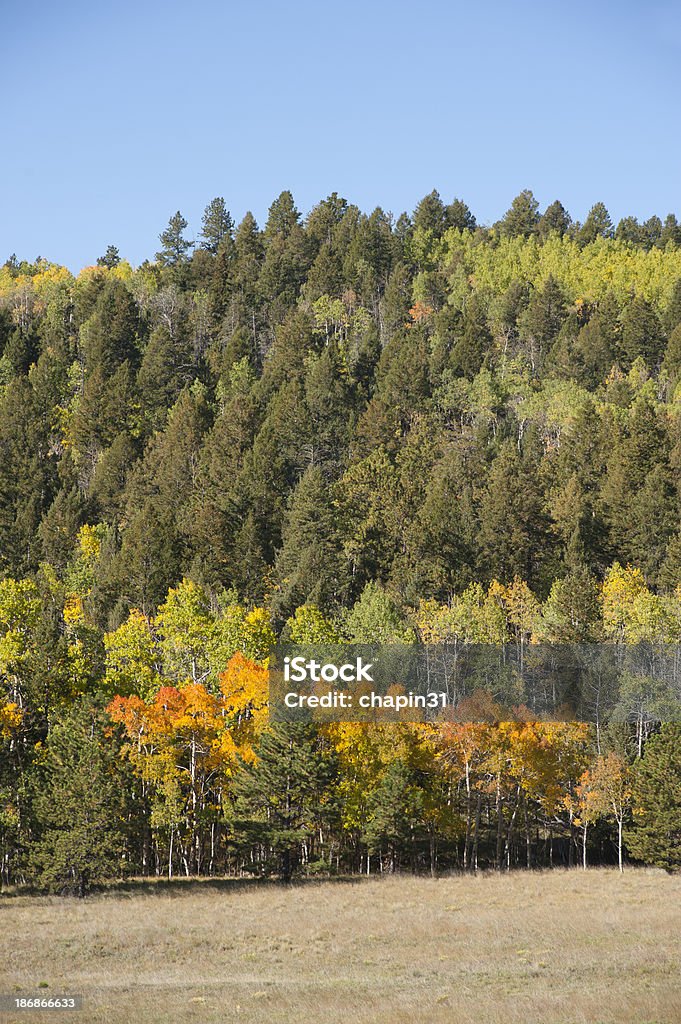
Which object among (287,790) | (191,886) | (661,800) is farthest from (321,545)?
(191,886)

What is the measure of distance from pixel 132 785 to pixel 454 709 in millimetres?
21038

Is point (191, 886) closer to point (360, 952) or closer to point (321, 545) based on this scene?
point (360, 952)

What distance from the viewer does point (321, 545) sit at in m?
97.2

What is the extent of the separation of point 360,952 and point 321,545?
2247 inches

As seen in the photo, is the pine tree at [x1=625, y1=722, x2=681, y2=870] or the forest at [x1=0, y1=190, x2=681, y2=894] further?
the pine tree at [x1=625, y1=722, x2=681, y2=870]

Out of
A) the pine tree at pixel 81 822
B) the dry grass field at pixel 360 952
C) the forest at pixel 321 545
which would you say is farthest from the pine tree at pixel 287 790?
the pine tree at pixel 81 822

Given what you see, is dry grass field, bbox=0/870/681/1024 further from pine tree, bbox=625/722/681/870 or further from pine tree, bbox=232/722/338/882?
pine tree, bbox=232/722/338/882

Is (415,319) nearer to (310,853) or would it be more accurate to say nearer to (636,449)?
(636,449)

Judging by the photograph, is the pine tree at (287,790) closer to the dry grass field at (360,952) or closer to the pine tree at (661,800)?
the dry grass field at (360,952)

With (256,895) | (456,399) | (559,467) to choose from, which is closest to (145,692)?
(256,895)

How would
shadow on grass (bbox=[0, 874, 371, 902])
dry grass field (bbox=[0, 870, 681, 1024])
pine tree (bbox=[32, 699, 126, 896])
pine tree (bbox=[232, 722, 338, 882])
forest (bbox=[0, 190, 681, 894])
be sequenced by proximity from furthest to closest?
forest (bbox=[0, 190, 681, 894]) → pine tree (bbox=[232, 722, 338, 882]) → shadow on grass (bbox=[0, 874, 371, 902]) → pine tree (bbox=[32, 699, 126, 896]) → dry grass field (bbox=[0, 870, 681, 1024])
